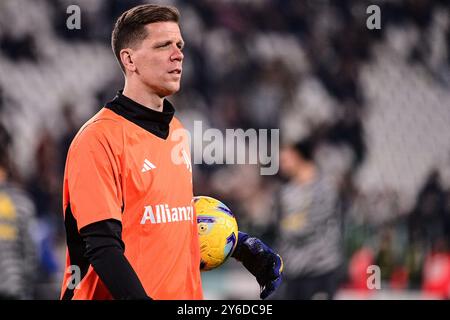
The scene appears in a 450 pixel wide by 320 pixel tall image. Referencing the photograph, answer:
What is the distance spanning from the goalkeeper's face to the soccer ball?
17.9 inches

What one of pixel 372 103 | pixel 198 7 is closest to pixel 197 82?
pixel 198 7

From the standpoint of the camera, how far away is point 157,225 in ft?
8.41

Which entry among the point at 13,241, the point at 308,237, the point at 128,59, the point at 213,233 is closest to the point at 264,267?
the point at 213,233

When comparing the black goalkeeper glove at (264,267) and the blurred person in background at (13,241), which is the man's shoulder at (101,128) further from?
the blurred person in background at (13,241)

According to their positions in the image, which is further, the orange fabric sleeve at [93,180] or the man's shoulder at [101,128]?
the man's shoulder at [101,128]

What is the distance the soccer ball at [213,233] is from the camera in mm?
2877

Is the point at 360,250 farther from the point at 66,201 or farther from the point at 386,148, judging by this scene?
the point at 66,201

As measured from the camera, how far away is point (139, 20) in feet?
8.89

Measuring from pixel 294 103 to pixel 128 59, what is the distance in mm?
7045

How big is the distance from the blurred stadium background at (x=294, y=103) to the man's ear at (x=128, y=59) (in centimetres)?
515

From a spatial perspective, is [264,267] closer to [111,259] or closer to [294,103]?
[111,259]

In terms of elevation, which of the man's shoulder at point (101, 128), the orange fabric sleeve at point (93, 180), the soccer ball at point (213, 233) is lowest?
the soccer ball at point (213, 233)

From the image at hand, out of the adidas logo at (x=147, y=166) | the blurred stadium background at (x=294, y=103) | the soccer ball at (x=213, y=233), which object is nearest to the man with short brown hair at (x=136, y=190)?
the adidas logo at (x=147, y=166)

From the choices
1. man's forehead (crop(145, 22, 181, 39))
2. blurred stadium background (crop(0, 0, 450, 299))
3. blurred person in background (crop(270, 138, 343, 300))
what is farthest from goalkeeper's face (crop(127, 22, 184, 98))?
blurred stadium background (crop(0, 0, 450, 299))
